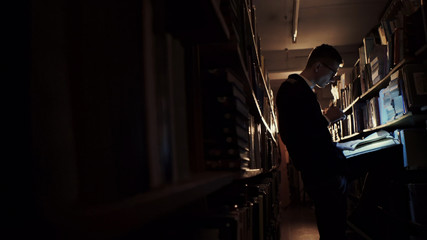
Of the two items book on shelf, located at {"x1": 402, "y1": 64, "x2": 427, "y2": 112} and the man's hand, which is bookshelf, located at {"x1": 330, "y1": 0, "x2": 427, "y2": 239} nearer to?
book on shelf, located at {"x1": 402, "y1": 64, "x2": 427, "y2": 112}

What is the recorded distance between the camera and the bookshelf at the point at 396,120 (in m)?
2.14

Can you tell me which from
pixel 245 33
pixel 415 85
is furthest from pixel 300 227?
pixel 245 33

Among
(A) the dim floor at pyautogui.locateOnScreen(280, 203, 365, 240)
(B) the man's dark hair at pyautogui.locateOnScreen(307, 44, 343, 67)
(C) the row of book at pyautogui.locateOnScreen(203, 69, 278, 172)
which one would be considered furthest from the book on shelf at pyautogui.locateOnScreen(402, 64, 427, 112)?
(A) the dim floor at pyautogui.locateOnScreen(280, 203, 365, 240)

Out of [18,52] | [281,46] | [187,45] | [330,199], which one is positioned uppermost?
[281,46]

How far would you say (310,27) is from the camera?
4.50m

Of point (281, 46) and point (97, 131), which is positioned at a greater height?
point (281, 46)

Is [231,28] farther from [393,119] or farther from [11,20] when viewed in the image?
[393,119]

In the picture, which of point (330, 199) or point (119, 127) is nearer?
point (119, 127)

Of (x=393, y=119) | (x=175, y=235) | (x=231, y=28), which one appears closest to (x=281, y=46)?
(x=393, y=119)

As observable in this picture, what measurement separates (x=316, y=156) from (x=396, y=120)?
83 centimetres

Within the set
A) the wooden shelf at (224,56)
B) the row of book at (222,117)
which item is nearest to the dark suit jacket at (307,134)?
the wooden shelf at (224,56)

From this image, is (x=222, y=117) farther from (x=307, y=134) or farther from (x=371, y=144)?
(x=371, y=144)

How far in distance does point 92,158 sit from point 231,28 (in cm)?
66

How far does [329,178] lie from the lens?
1.99 m
